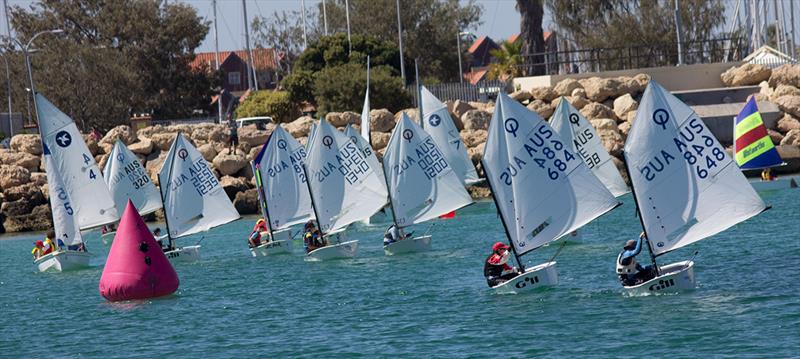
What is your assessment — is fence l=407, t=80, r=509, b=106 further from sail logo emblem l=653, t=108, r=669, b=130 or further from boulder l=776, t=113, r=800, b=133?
sail logo emblem l=653, t=108, r=669, b=130

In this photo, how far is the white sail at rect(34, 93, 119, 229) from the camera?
39.5 m

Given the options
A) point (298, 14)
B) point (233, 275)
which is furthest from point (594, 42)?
point (233, 275)

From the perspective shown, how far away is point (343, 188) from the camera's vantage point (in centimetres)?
4025

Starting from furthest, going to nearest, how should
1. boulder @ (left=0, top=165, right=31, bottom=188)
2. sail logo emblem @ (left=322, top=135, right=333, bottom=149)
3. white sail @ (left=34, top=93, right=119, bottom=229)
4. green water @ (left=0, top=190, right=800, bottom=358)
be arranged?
boulder @ (left=0, top=165, right=31, bottom=188) < sail logo emblem @ (left=322, top=135, right=333, bottom=149) < white sail @ (left=34, top=93, right=119, bottom=229) < green water @ (left=0, top=190, right=800, bottom=358)

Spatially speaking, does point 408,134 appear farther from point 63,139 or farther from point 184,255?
point 63,139

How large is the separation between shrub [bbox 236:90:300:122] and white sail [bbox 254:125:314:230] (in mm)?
35698

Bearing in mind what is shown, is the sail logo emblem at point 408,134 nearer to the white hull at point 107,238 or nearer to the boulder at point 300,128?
the white hull at point 107,238

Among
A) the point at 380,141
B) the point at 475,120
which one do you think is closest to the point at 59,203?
the point at 380,141

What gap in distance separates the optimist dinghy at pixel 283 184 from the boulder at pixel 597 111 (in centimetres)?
2435

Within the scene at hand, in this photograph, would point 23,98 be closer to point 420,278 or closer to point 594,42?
point 594,42

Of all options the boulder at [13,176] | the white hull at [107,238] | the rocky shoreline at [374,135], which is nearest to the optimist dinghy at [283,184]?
the white hull at [107,238]

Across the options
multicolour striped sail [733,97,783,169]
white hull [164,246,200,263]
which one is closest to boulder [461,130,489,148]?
multicolour striped sail [733,97,783,169]

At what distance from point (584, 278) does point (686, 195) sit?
516 cm

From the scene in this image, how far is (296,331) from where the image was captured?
88.4ft
